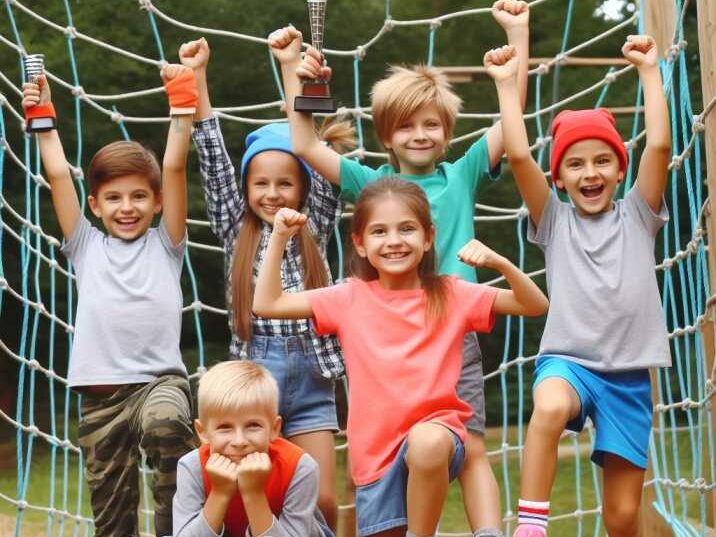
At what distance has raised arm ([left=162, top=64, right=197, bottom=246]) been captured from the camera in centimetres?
280

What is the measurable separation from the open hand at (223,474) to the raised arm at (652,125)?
921mm

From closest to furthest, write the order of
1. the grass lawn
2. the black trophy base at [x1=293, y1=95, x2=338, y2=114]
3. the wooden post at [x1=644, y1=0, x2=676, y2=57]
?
the black trophy base at [x1=293, y1=95, x2=338, y2=114] → the wooden post at [x1=644, y1=0, x2=676, y2=57] → the grass lawn

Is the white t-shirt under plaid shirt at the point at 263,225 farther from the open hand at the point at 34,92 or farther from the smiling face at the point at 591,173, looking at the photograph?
the smiling face at the point at 591,173

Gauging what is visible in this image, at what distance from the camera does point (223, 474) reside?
7.91ft

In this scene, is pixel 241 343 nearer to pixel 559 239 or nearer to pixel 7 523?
pixel 559 239

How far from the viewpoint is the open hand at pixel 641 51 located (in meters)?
2.65

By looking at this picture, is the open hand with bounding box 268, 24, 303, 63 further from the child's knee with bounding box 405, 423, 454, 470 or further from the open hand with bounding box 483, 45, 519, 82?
the child's knee with bounding box 405, 423, 454, 470

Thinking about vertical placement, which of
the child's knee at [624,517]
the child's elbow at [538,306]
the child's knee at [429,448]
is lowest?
the child's knee at [624,517]

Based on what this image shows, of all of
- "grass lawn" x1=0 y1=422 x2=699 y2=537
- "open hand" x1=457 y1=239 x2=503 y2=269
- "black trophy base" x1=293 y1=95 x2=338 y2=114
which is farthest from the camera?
"grass lawn" x1=0 y1=422 x2=699 y2=537

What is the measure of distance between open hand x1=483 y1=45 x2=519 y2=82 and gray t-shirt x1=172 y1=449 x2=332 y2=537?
79 centimetres

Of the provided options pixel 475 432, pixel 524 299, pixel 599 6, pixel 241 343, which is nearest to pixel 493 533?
pixel 475 432

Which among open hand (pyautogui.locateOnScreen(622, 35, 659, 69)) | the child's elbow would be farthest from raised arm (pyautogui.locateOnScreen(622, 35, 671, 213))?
the child's elbow

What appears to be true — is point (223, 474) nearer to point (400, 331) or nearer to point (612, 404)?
point (400, 331)

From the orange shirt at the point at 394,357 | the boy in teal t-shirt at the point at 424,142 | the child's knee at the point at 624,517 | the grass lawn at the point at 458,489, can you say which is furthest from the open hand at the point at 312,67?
the grass lawn at the point at 458,489
